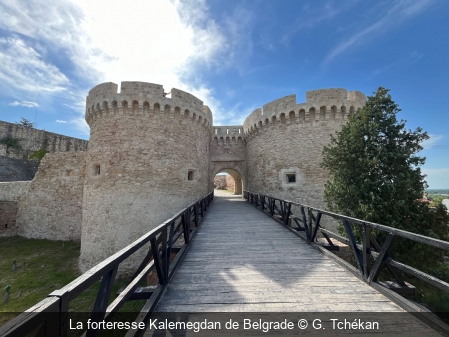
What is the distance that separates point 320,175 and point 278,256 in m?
7.22

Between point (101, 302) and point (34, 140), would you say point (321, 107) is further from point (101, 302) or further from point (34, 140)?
point (34, 140)

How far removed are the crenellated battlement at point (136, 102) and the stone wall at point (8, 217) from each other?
9200 mm

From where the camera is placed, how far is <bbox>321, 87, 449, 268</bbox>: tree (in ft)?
21.0

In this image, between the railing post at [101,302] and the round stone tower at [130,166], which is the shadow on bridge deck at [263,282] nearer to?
the railing post at [101,302]

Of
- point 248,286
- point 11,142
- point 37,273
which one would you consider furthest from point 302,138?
point 11,142

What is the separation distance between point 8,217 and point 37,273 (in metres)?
6.62

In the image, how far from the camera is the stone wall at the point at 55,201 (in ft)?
39.9

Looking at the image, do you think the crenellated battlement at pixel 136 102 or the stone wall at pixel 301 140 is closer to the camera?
the crenellated battlement at pixel 136 102

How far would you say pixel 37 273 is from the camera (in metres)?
9.23

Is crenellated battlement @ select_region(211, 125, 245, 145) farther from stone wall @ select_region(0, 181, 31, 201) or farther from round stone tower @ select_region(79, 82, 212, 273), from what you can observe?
stone wall @ select_region(0, 181, 31, 201)

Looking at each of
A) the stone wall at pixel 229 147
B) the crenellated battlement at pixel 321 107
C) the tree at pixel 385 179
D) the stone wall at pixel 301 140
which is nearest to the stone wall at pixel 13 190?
the stone wall at pixel 229 147

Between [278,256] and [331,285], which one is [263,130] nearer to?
[278,256]

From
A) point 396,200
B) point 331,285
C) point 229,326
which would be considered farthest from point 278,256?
point 396,200

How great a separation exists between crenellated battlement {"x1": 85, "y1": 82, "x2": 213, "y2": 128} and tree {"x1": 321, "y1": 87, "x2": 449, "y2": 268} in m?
7.00
